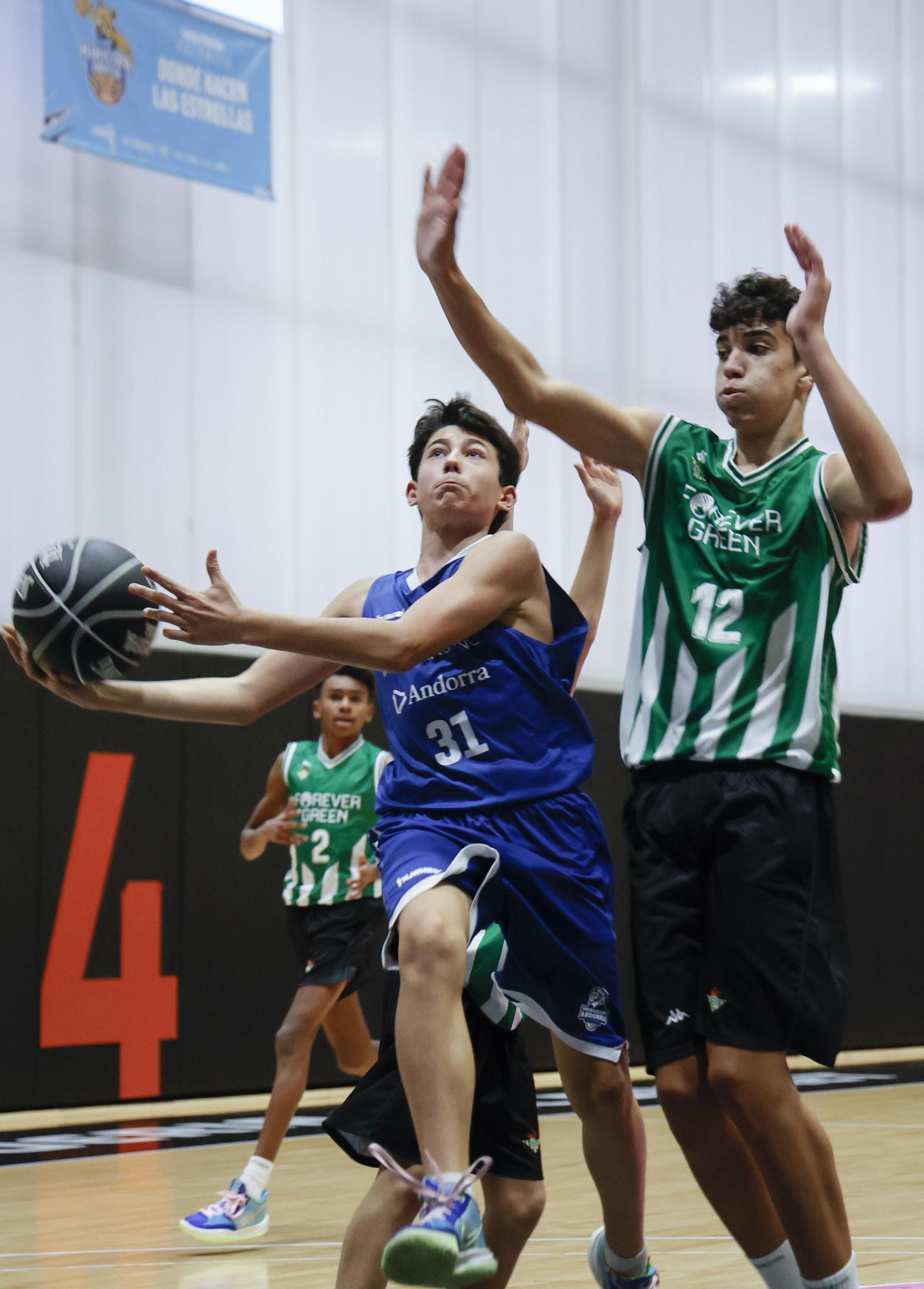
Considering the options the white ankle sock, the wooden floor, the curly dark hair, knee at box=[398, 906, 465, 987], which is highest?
the curly dark hair

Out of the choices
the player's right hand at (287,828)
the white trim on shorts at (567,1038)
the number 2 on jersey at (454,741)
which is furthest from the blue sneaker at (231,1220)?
the number 2 on jersey at (454,741)

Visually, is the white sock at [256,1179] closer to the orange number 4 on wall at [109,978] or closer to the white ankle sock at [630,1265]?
the white ankle sock at [630,1265]

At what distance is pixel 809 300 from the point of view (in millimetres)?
3041

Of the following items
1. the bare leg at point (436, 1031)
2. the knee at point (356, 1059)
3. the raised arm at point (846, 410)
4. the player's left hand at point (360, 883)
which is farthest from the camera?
the knee at point (356, 1059)

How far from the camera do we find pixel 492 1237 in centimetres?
315

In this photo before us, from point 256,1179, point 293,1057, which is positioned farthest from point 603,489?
point 293,1057

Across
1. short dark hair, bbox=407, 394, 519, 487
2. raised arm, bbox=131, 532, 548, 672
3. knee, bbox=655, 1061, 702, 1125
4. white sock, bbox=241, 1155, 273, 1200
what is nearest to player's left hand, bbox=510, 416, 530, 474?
short dark hair, bbox=407, 394, 519, 487

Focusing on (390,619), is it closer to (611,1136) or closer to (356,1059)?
(611,1136)

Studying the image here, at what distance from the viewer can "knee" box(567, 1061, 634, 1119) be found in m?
3.24

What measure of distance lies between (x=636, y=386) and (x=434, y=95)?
2.21m

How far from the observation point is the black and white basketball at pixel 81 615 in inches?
126

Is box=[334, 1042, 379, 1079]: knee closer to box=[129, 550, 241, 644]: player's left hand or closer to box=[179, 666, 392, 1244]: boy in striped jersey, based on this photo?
box=[179, 666, 392, 1244]: boy in striped jersey

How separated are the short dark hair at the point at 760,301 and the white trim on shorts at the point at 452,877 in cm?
105

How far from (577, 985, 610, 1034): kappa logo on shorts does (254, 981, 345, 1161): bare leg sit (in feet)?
7.21
